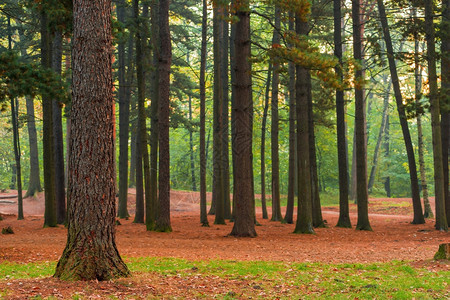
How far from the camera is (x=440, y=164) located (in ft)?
51.4

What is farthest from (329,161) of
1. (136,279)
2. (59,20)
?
(136,279)

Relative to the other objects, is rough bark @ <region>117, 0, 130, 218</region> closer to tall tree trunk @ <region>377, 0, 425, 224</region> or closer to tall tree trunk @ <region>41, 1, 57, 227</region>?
tall tree trunk @ <region>41, 1, 57, 227</region>

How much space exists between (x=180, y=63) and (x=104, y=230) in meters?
23.4

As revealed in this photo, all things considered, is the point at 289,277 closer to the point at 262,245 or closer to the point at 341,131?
the point at 262,245

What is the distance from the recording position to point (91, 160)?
641 centimetres

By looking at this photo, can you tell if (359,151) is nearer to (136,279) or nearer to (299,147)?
(299,147)

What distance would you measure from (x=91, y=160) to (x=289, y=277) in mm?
3700

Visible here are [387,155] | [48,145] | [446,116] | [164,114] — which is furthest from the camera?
[387,155]

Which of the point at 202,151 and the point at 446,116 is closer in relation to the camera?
the point at 446,116

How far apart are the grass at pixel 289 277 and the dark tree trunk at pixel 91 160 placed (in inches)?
28.6

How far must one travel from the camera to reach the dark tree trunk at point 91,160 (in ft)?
20.9

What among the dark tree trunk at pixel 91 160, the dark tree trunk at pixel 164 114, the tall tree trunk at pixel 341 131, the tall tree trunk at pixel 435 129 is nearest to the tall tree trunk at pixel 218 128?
the dark tree trunk at pixel 164 114

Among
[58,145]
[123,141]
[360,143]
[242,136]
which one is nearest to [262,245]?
[242,136]

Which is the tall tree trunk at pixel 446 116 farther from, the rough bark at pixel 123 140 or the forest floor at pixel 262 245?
the rough bark at pixel 123 140
